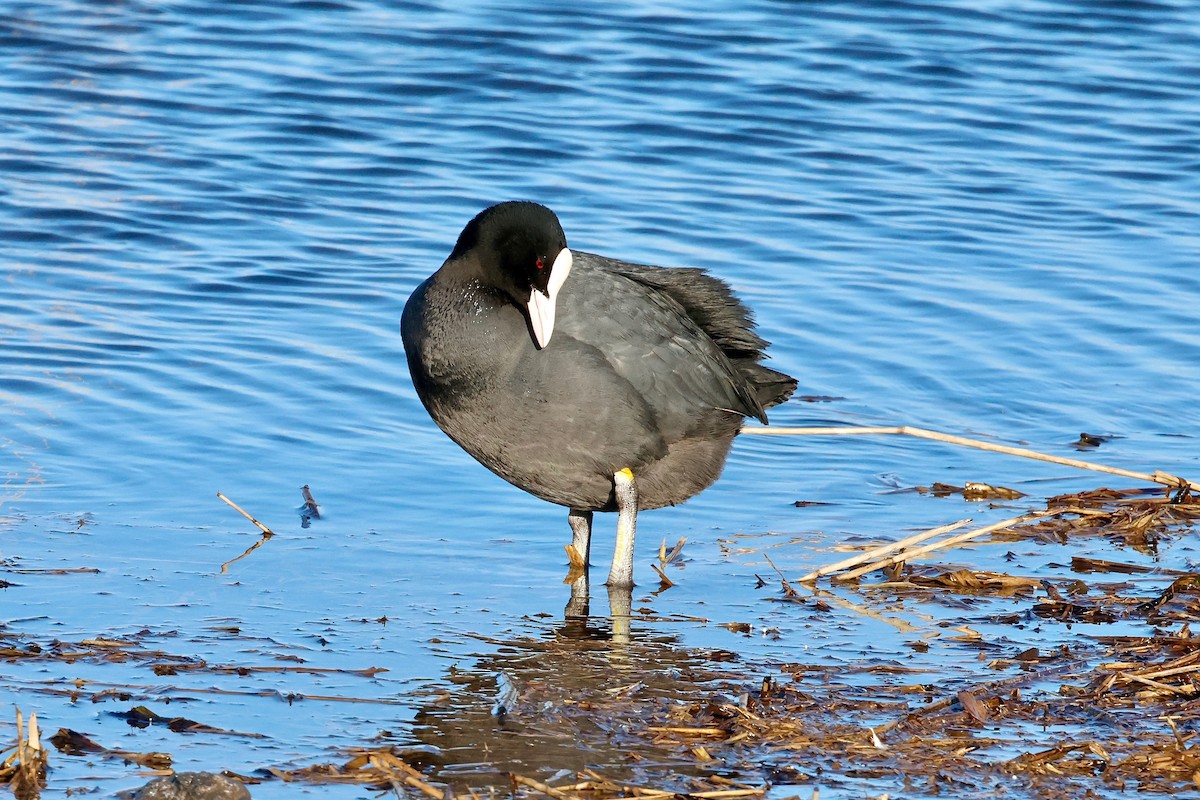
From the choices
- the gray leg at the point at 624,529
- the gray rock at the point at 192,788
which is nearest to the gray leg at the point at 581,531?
the gray leg at the point at 624,529

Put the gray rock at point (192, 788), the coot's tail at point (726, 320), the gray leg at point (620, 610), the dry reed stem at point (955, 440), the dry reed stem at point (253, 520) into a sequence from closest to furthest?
the gray rock at point (192, 788), the gray leg at point (620, 610), the dry reed stem at point (955, 440), the dry reed stem at point (253, 520), the coot's tail at point (726, 320)

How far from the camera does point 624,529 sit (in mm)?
4590

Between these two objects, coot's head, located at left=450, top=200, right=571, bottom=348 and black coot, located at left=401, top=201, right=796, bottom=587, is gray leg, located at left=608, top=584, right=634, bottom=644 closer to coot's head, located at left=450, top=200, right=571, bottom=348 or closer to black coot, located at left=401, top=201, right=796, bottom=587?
black coot, located at left=401, top=201, right=796, bottom=587

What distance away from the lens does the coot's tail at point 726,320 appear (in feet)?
16.3

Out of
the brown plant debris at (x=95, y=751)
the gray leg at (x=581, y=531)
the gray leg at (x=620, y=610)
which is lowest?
the gray leg at (x=620, y=610)

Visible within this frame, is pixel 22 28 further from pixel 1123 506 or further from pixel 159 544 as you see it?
pixel 1123 506

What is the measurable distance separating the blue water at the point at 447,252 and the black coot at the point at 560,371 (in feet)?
1.05

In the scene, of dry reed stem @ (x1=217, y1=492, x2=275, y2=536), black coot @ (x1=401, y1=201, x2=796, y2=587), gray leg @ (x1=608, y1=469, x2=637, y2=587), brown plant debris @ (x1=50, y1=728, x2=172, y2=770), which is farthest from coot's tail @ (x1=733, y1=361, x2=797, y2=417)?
brown plant debris @ (x1=50, y1=728, x2=172, y2=770)

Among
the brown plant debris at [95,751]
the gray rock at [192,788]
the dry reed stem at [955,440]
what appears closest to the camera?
the gray rock at [192,788]

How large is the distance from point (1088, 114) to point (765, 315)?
16.6 ft

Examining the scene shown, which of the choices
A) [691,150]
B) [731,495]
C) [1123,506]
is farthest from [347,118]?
[1123,506]

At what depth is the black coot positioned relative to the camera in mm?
4293

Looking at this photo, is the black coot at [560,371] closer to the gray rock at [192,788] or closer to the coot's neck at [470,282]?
the coot's neck at [470,282]

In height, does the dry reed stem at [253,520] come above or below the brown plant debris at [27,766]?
below
